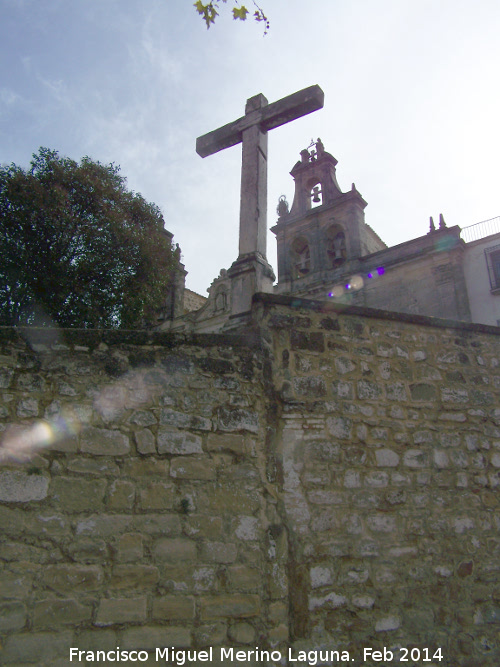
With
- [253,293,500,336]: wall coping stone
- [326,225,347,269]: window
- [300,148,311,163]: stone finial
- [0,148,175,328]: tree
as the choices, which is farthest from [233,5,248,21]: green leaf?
[300,148,311,163]: stone finial

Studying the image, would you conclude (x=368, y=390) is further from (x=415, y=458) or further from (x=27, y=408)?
(x=27, y=408)

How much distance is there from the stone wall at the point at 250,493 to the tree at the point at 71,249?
767 cm

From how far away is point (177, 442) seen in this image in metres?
3.45

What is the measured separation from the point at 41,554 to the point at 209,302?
17847mm

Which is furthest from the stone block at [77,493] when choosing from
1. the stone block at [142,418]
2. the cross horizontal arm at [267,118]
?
the cross horizontal arm at [267,118]

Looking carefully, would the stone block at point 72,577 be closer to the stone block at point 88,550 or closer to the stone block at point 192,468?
the stone block at point 88,550

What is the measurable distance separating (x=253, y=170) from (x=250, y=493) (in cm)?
397

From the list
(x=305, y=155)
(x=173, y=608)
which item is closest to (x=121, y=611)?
(x=173, y=608)

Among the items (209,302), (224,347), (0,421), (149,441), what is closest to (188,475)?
(149,441)

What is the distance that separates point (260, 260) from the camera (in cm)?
564

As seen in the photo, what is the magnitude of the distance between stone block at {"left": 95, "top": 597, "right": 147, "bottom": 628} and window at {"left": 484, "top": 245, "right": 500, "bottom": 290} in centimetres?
1946

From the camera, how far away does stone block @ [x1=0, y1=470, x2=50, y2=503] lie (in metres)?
3.05

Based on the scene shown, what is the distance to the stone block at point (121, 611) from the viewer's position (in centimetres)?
301

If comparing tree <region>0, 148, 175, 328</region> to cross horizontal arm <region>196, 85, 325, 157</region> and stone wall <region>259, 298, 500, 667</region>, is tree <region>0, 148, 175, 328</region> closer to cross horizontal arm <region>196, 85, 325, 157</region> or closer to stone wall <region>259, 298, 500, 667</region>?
cross horizontal arm <region>196, 85, 325, 157</region>
